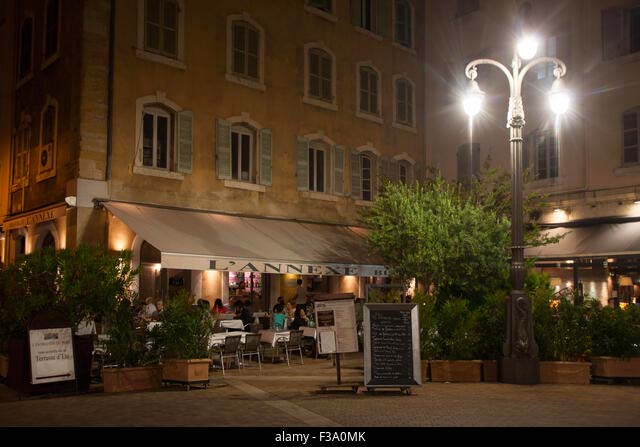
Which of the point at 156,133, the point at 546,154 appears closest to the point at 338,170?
the point at 546,154

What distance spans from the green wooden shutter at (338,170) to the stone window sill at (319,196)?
0.75 ft

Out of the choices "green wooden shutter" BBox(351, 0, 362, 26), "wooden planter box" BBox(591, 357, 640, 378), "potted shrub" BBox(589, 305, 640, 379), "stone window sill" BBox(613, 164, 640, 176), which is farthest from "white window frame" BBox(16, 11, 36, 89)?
"stone window sill" BBox(613, 164, 640, 176)

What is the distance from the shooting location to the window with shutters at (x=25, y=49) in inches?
847

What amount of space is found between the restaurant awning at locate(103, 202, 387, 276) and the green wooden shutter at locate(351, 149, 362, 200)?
1649 mm

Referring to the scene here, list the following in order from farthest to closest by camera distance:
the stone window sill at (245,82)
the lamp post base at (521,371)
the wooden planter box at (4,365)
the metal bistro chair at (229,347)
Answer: the stone window sill at (245,82), the metal bistro chair at (229,347), the wooden planter box at (4,365), the lamp post base at (521,371)

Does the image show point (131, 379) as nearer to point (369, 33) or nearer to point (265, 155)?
point (265, 155)

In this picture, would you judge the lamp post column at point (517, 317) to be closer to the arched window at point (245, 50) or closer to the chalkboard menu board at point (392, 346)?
the chalkboard menu board at point (392, 346)

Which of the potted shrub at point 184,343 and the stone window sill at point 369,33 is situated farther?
the stone window sill at point 369,33

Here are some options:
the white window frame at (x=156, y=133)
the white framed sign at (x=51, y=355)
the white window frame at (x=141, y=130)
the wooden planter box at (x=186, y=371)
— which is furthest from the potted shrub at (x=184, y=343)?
the white window frame at (x=156, y=133)

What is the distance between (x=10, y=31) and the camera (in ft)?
76.4

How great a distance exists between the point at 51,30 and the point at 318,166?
28.3ft

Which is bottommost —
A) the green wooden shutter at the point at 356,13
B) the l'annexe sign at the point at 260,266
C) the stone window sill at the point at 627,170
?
the l'annexe sign at the point at 260,266

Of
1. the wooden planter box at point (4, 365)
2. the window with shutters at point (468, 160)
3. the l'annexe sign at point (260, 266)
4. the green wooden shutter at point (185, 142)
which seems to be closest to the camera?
the wooden planter box at point (4, 365)
